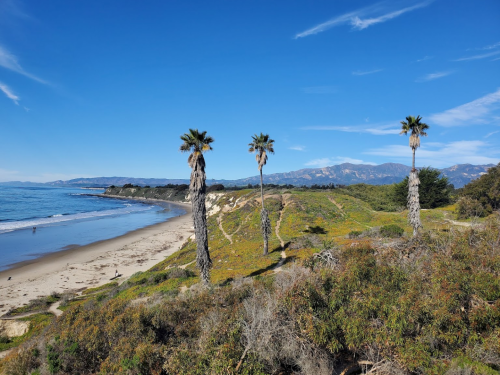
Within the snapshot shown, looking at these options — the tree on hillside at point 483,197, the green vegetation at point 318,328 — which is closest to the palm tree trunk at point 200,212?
the green vegetation at point 318,328

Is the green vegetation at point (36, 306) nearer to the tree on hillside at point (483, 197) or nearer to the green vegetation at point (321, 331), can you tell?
the green vegetation at point (321, 331)

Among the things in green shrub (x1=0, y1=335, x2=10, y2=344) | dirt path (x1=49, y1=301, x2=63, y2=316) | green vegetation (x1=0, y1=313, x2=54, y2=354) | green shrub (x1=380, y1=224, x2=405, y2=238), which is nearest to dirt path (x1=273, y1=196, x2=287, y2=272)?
green shrub (x1=380, y1=224, x2=405, y2=238)

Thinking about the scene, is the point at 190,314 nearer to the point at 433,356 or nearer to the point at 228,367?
the point at 228,367

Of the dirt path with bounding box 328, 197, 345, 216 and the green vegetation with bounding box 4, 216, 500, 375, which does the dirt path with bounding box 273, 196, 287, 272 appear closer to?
the dirt path with bounding box 328, 197, 345, 216

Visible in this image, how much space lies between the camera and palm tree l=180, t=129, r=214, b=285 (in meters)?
18.2

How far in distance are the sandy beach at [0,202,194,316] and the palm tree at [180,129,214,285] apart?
17.1 meters

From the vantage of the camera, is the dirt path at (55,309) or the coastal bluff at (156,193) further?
the coastal bluff at (156,193)

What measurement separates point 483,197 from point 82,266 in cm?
5888

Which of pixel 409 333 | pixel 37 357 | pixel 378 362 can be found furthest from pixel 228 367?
pixel 37 357

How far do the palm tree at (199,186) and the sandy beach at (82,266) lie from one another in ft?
56.0

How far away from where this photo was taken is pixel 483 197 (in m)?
42.0

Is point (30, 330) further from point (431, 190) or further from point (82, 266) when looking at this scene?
point (431, 190)

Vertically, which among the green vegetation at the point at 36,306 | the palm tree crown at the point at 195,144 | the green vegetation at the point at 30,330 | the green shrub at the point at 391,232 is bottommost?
the green vegetation at the point at 36,306

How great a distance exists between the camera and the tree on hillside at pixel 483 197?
38.3 meters
